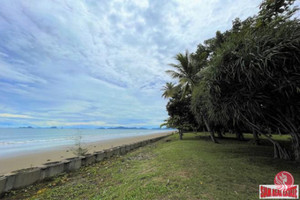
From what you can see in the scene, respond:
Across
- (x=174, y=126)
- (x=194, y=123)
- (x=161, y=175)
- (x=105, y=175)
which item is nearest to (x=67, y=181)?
(x=105, y=175)

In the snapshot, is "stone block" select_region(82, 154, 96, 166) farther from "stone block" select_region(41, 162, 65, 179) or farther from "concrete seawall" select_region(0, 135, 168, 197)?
"stone block" select_region(41, 162, 65, 179)

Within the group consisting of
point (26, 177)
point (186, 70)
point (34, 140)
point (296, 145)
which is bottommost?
point (296, 145)

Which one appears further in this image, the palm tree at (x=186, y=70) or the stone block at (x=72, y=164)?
the palm tree at (x=186, y=70)

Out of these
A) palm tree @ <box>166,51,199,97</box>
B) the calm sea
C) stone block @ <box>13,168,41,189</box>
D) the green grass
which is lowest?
the green grass

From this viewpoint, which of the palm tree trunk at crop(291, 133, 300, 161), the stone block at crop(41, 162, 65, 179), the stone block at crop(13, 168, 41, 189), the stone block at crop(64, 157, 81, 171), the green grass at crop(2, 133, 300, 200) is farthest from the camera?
the stone block at crop(64, 157, 81, 171)

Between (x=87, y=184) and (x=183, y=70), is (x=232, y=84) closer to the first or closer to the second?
(x=87, y=184)

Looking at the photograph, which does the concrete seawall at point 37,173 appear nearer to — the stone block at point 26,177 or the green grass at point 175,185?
the stone block at point 26,177

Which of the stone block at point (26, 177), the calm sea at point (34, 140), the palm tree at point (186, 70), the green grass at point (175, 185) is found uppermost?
the palm tree at point (186, 70)

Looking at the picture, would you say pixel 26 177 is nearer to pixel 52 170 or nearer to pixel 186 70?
pixel 52 170

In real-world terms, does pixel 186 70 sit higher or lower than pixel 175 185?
higher

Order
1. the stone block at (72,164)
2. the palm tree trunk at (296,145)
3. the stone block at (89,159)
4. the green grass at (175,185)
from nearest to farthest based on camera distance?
the green grass at (175,185), the palm tree trunk at (296,145), the stone block at (72,164), the stone block at (89,159)

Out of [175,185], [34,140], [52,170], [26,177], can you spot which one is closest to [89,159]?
[52,170]

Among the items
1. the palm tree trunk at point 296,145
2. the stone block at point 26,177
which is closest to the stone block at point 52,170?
the stone block at point 26,177

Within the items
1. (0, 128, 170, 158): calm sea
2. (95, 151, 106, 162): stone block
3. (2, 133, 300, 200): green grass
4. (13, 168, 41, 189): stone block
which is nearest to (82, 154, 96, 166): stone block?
(95, 151, 106, 162): stone block
